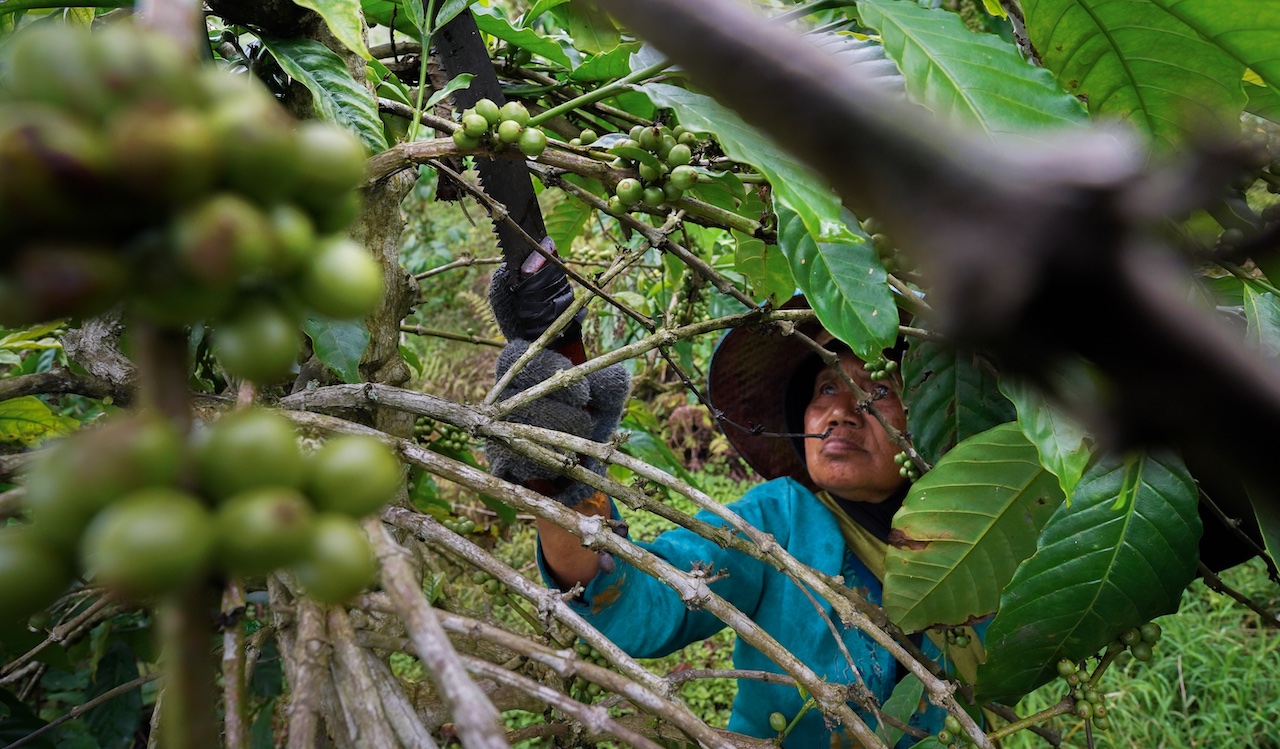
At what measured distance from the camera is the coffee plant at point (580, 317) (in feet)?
0.64

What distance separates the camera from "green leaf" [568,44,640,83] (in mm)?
1350

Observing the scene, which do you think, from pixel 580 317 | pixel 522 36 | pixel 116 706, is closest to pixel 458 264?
pixel 580 317

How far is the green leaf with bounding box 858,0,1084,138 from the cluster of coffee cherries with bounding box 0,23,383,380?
0.78 meters

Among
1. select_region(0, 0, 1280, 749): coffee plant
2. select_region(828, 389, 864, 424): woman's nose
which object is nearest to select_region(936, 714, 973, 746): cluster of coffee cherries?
select_region(0, 0, 1280, 749): coffee plant

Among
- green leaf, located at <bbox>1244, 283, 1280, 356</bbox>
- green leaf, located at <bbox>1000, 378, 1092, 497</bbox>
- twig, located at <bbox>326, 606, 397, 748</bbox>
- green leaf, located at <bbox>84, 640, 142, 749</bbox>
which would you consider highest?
green leaf, located at <bbox>1244, 283, 1280, 356</bbox>

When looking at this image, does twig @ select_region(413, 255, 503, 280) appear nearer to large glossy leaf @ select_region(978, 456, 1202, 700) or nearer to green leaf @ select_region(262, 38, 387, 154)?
green leaf @ select_region(262, 38, 387, 154)

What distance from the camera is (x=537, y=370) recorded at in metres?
1.61

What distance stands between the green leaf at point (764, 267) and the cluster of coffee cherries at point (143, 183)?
1.15 meters

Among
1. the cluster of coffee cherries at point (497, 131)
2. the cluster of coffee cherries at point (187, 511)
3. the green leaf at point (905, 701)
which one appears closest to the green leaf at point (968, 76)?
the cluster of coffee cherries at point (497, 131)

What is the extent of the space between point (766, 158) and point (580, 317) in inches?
38.4

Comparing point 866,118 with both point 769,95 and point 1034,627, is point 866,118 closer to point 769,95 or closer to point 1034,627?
point 769,95

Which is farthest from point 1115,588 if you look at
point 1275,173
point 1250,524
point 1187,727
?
point 1187,727

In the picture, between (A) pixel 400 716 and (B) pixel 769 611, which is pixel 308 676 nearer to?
(A) pixel 400 716

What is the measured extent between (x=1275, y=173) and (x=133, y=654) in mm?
3013
